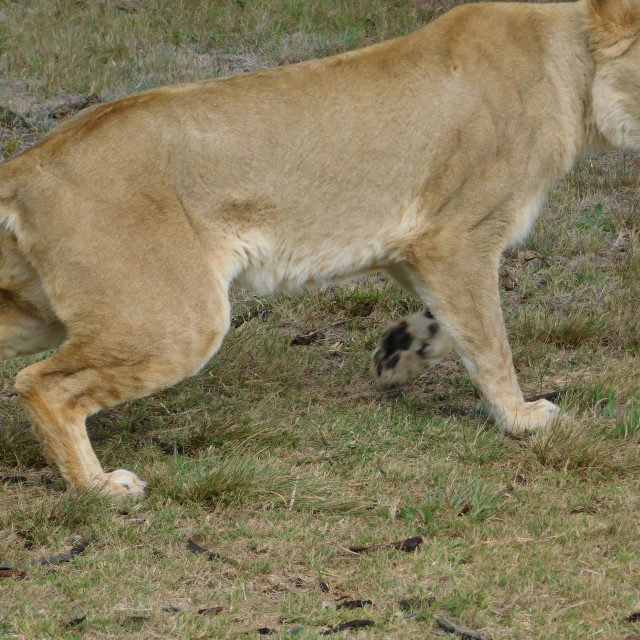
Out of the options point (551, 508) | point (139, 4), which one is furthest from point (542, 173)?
point (139, 4)

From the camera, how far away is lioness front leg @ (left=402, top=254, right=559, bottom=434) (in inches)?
168

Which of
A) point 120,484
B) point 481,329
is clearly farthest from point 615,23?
point 120,484

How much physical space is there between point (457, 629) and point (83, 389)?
1.56 meters

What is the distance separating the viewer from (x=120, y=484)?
383cm

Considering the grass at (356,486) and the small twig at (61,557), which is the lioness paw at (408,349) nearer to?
the grass at (356,486)

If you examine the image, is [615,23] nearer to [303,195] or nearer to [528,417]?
[303,195]

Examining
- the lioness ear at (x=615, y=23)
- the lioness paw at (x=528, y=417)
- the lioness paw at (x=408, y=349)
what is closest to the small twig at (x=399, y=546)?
the lioness paw at (x=528, y=417)

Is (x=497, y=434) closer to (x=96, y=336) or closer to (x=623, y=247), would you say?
(x=96, y=336)

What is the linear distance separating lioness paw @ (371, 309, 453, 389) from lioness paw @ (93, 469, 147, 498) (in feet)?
4.17

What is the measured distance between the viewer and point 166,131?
397 centimetres

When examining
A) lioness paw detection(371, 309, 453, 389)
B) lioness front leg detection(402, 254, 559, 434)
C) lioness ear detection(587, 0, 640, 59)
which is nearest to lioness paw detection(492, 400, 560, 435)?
lioness front leg detection(402, 254, 559, 434)

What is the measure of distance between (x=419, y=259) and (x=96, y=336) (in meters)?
1.29

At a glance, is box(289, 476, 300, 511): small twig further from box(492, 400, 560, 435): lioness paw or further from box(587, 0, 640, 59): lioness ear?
box(587, 0, 640, 59): lioness ear

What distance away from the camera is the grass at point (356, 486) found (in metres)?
3.16
